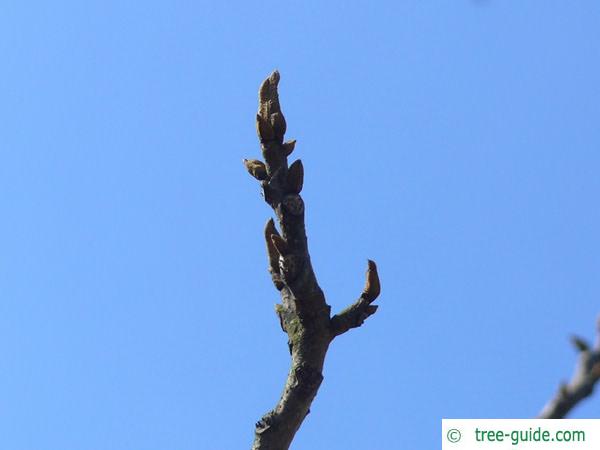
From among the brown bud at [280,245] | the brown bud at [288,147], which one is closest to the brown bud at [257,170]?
the brown bud at [288,147]

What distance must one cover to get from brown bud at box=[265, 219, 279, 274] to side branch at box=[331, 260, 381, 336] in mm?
390

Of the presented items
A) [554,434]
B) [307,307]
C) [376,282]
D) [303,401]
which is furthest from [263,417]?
[554,434]

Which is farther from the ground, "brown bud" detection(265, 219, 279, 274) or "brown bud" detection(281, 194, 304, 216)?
"brown bud" detection(281, 194, 304, 216)

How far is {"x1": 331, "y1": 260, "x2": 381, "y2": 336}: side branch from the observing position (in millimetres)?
3961

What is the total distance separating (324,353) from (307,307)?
0.22 m

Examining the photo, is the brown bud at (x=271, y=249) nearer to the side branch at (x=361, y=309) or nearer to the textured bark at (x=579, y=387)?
the side branch at (x=361, y=309)

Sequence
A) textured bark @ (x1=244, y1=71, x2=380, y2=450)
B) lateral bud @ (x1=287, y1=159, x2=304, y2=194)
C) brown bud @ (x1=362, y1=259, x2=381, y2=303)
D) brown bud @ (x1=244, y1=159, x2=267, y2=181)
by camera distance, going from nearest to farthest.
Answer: textured bark @ (x1=244, y1=71, x2=380, y2=450)
brown bud @ (x1=362, y1=259, x2=381, y2=303)
lateral bud @ (x1=287, y1=159, x2=304, y2=194)
brown bud @ (x1=244, y1=159, x2=267, y2=181)

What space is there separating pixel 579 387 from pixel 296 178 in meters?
2.51

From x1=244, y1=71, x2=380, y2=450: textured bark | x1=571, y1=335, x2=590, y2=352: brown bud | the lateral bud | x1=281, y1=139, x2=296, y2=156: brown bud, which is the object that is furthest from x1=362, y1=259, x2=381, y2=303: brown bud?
x1=571, y1=335, x2=590, y2=352: brown bud

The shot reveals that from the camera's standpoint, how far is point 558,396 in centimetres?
183

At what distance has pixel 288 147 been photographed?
4.23 metres

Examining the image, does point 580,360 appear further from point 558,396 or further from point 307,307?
point 307,307

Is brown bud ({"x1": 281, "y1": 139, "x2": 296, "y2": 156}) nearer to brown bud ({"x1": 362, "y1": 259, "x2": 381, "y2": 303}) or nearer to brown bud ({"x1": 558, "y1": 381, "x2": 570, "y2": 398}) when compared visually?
brown bud ({"x1": 362, "y1": 259, "x2": 381, "y2": 303})

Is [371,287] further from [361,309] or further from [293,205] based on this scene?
[293,205]
